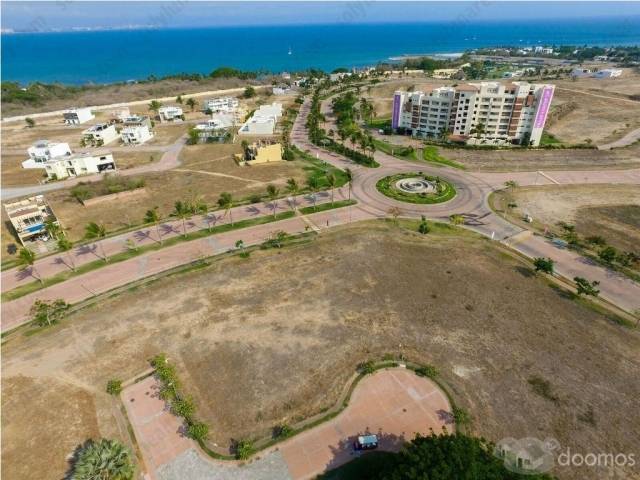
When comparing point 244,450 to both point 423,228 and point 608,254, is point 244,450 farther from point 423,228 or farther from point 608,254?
point 608,254

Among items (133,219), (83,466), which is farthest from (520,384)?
(133,219)

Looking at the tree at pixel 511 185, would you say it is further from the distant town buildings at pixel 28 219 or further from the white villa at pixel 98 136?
the white villa at pixel 98 136

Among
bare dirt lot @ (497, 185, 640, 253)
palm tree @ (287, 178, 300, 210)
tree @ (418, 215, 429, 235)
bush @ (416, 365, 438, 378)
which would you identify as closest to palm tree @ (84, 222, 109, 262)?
palm tree @ (287, 178, 300, 210)

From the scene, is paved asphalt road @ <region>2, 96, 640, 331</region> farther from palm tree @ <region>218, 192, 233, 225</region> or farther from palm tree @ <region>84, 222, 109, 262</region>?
palm tree @ <region>218, 192, 233, 225</region>

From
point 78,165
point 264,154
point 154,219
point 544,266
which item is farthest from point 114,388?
A: point 78,165

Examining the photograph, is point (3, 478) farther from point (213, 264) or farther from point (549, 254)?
point (549, 254)

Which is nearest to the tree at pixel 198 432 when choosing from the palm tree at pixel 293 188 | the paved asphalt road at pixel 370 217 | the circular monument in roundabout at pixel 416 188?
the paved asphalt road at pixel 370 217
